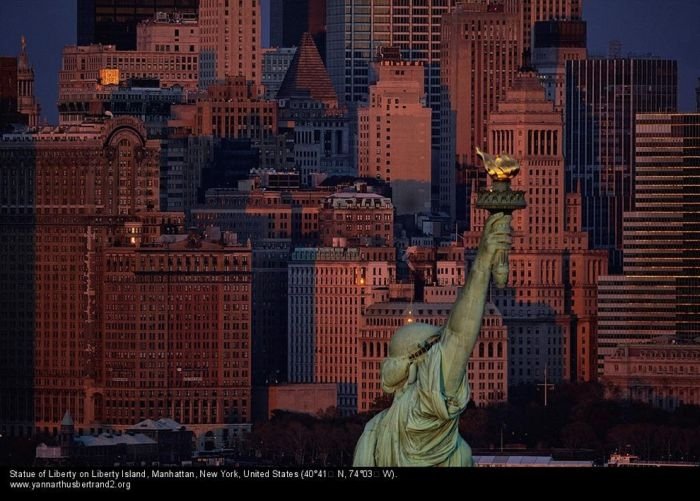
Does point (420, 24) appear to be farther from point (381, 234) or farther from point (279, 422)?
point (279, 422)

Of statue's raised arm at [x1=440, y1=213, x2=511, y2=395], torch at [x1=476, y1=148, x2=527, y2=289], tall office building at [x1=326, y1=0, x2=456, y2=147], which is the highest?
tall office building at [x1=326, y1=0, x2=456, y2=147]

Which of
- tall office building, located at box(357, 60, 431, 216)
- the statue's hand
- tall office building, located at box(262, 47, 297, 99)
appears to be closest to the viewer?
the statue's hand

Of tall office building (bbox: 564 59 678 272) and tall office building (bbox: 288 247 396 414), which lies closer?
tall office building (bbox: 288 247 396 414)

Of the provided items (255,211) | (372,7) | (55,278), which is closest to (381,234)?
(255,211)

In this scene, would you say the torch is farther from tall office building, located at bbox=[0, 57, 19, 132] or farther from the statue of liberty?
tall office building, located at bbox=[0, 57, 19, 132]

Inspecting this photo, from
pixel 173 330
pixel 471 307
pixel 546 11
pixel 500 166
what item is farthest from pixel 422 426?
pixel 546 11

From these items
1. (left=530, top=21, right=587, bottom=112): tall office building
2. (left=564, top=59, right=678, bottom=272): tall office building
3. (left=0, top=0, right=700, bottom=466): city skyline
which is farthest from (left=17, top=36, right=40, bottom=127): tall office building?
(left=530, top=21, right=587, bottom=112): tall office building

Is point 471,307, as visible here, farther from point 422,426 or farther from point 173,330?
point 173,330
